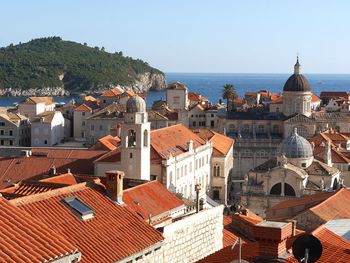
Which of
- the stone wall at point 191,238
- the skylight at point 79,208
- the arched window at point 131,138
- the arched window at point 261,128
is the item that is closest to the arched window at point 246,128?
the arched window at point 261,128

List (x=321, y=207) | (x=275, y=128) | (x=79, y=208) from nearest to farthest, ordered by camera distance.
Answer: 1. (x=79, y=208)
2. (x=321, y=207)
3. (x=275, y=128)

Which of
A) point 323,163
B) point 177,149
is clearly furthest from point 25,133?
point 323,163

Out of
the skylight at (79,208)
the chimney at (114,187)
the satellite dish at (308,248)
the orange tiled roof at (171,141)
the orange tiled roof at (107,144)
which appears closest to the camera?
the satellite dish at (308,248)

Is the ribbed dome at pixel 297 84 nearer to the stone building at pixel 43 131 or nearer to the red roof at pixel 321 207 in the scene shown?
the stone building at pixel 43 131

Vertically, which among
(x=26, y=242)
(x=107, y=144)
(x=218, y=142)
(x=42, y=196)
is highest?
(x=26, y=242)

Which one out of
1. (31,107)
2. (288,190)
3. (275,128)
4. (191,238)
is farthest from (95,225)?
(31,107)

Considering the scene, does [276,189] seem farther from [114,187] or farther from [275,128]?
[114,187]
